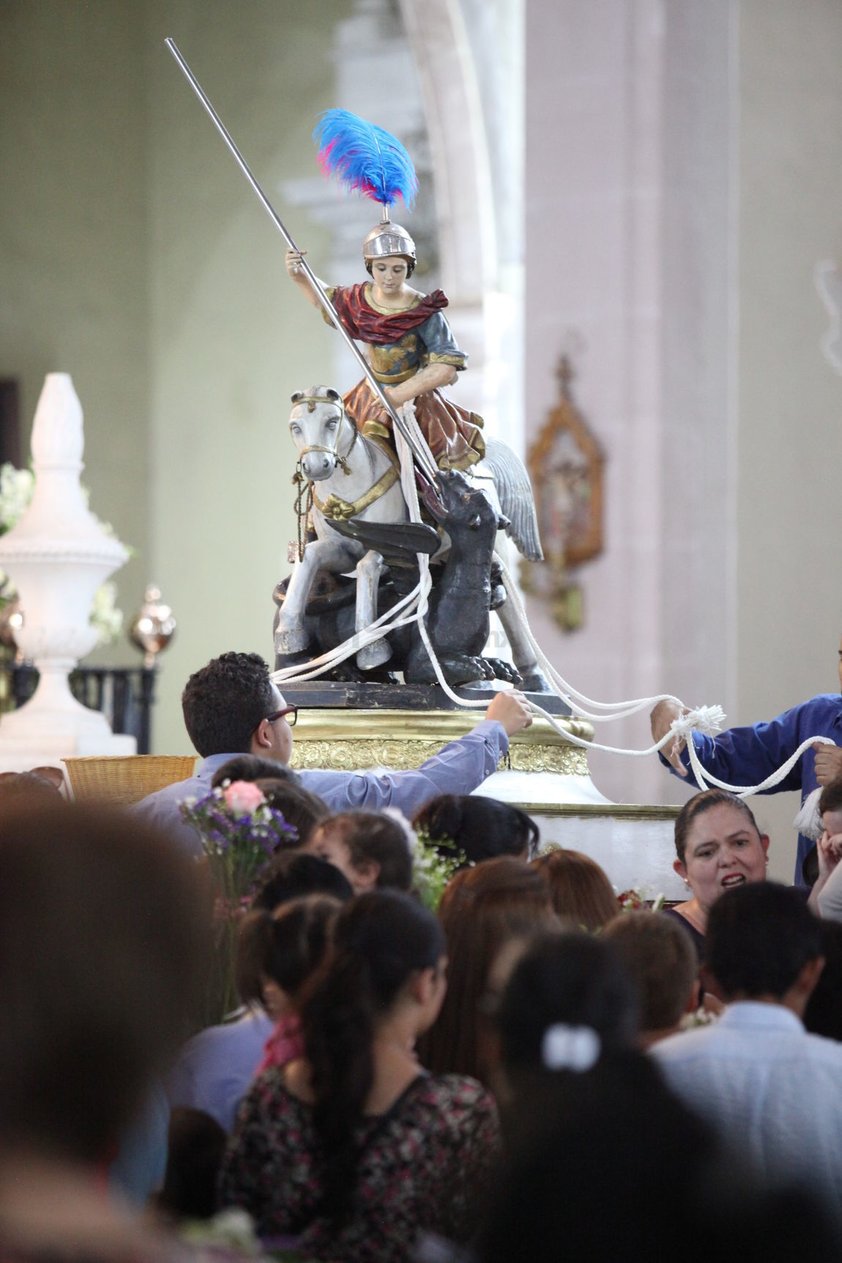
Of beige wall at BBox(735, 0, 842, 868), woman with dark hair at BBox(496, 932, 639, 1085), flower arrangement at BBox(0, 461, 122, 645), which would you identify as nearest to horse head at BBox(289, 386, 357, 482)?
woman with dark hair at BBox(496, 932, 639, 1085)

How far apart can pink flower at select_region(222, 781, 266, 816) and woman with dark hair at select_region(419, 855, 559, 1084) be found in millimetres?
617

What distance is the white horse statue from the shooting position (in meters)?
5.44

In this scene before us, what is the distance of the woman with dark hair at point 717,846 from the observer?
4.36m

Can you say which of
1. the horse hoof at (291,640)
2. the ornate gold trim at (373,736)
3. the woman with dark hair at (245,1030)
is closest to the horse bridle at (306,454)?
the horse hoof at (291,640)

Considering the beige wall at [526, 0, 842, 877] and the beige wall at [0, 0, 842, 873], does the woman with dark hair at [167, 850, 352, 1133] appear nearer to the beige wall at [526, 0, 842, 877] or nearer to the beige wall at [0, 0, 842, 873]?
the beige wall at [0, 0, 842, 873]

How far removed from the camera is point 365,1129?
239cm

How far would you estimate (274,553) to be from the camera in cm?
1477

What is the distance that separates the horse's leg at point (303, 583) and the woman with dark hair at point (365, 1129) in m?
3.18

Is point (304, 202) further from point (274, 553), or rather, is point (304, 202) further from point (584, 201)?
point (584, 201)

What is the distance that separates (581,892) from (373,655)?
2.14m

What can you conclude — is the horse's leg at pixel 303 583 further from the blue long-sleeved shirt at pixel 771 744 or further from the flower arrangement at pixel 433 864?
the flower arrangement at pixel 433 864

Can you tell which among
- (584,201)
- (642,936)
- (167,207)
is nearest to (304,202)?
(167,207)

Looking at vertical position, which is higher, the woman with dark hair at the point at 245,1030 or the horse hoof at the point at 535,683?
the horse hoof at the point at 535,683

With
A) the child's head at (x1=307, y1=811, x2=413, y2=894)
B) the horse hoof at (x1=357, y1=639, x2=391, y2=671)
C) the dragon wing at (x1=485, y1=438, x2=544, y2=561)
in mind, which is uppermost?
the dragon wing at (x1=485, y1=438, x2=544, y2=561)
